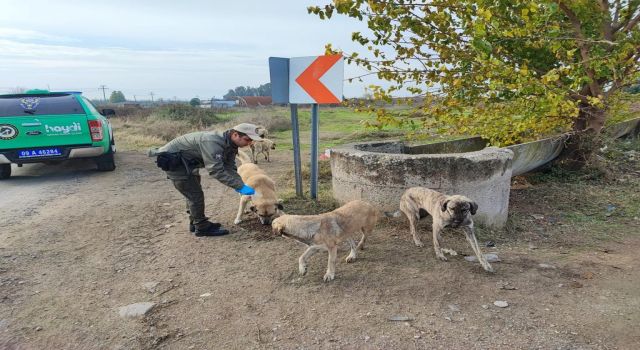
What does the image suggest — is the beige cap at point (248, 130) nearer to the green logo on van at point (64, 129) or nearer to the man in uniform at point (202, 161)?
the man in uniform at point (202, 161)

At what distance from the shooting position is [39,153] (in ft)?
28.2

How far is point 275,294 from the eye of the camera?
3.93 m

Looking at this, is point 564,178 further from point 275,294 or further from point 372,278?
point 275,294

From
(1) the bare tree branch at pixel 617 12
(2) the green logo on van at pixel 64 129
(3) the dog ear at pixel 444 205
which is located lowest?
(3) the dog ear at pixel 444 205

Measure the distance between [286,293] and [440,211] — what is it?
6.16 ft

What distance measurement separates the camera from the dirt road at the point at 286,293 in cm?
322

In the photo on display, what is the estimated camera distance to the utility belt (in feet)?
17.0

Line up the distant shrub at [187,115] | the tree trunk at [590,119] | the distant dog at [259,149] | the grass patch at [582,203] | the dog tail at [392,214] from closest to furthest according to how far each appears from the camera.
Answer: the dog tail at [392,214], the grass patch at [582,203], the tree trunk at [590,119], the distant dog at [259,149], the distant shrub at [187,115]

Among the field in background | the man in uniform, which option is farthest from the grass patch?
the field in background

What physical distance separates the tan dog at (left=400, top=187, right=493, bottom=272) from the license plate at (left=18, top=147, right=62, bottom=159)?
7.45m

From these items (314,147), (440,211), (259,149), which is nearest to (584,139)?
(440,211)

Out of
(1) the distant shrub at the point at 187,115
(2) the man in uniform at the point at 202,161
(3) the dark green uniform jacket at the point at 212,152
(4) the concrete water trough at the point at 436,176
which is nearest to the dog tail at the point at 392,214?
(4) the concrete water trough at the point at 436,176

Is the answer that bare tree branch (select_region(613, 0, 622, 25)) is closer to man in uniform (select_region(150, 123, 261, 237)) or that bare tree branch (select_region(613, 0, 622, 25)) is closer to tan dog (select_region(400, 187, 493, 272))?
tan dog (select_region(400, 187, 493, 272))

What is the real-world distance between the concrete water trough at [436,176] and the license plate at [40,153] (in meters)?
6.46
